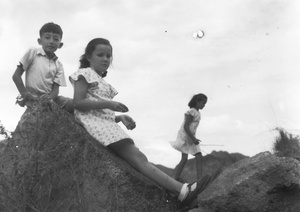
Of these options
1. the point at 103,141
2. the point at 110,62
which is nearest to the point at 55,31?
the point at 110,62

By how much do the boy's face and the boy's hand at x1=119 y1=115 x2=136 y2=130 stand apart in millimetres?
1494

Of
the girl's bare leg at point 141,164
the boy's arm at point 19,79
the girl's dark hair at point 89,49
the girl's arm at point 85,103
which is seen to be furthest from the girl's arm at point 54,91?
the girl's bare leg at point 141,164

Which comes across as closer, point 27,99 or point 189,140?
point 27,99

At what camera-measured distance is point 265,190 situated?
6.09 m

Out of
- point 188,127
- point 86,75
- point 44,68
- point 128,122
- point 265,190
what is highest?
point 44,68

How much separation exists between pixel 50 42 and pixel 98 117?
4.96 feet

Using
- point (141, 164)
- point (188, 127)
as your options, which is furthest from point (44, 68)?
point (188, 127)

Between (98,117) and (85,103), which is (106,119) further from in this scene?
(85,103)

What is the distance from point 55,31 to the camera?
18.8ft

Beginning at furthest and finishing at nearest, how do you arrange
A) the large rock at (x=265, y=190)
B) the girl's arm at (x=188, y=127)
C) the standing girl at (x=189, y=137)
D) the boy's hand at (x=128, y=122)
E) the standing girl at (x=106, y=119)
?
the standing girl at (x=189, y=137) < the girl's arm at (x=188, y=127) < the large rock at (x=265, y=190) < the boy's hand at (x=128, y=122) < the standing girl at (x=106, y=119)

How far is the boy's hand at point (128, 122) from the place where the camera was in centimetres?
478

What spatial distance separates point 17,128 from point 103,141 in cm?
96

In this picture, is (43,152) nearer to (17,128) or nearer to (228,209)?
(17,128)

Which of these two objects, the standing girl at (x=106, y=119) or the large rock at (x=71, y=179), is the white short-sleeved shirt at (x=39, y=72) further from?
the large rock at (x=71, y=179)
